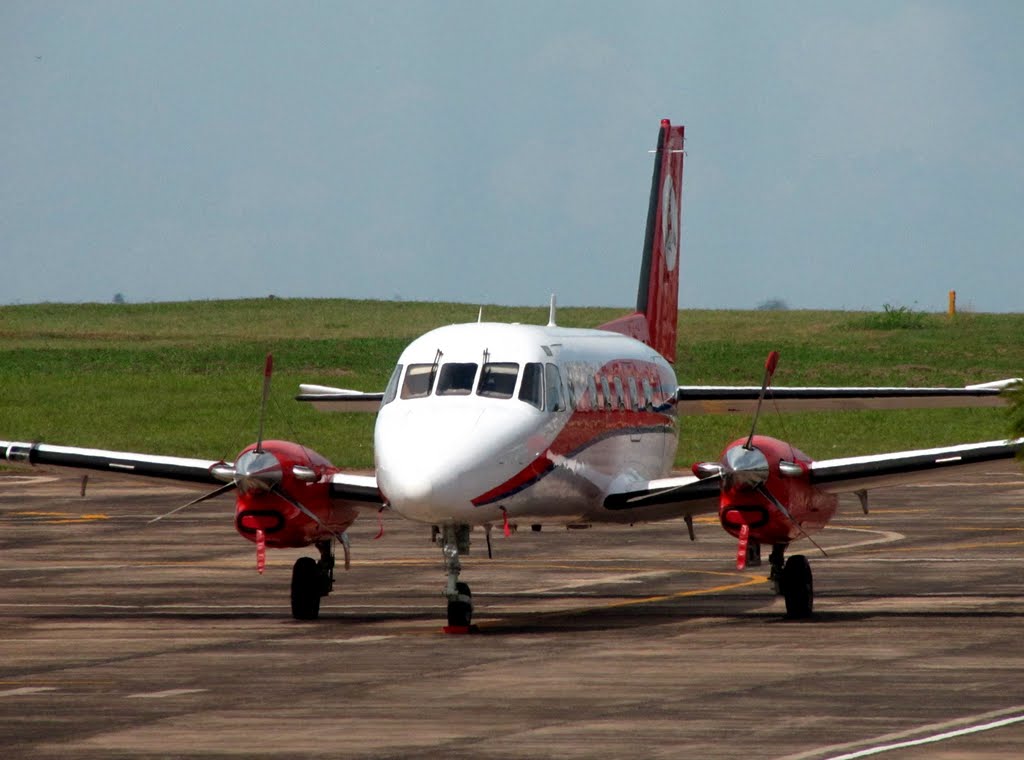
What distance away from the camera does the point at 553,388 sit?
19.9 meters

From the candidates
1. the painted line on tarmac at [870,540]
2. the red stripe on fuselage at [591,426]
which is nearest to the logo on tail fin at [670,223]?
the painted line on tarmac at [870,540]

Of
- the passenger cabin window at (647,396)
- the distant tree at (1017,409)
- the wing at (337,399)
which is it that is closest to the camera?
the distant tree at (1017,409)

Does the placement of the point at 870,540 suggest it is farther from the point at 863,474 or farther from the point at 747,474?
the point at 747,474

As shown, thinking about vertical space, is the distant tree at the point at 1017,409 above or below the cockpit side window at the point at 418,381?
below

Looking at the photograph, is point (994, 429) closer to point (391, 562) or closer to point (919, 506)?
point (919, 506)

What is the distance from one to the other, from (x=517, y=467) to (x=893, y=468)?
162 inches

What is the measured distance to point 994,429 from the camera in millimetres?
57094

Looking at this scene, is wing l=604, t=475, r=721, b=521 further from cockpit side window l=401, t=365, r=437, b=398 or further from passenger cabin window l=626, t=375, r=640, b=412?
cockpit side window l=401, t=365, r=437, b=398

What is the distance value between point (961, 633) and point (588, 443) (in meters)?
4.43

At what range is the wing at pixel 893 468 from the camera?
19.9 meters

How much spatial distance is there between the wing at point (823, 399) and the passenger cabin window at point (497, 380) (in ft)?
18.2

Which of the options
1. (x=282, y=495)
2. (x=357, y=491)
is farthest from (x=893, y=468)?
(x=282, y=495)

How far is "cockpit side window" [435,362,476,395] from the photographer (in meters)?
19.0

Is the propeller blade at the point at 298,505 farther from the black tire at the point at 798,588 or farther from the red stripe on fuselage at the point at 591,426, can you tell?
the black tire at the point at 798,588
